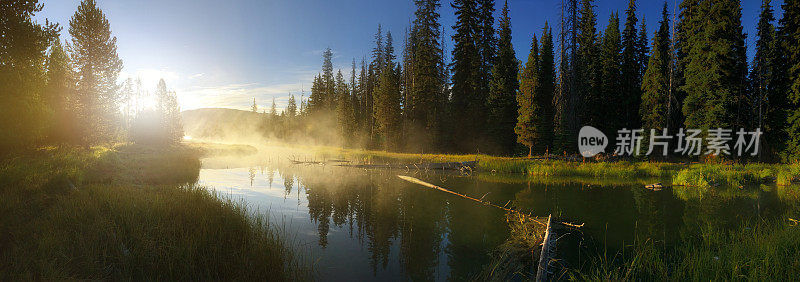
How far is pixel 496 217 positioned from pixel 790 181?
72.4 ft

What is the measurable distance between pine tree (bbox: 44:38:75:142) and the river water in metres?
13.5

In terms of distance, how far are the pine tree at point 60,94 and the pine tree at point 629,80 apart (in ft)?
177

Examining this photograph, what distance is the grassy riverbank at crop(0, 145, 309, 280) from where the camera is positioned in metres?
5.33

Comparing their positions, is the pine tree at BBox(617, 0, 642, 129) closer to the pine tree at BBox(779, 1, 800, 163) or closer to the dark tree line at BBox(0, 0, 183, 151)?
the pine tree at BBox(779, 1, 800, 163)

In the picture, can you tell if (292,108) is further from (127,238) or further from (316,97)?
(127,238)

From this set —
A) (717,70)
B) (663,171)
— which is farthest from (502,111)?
(717,70)

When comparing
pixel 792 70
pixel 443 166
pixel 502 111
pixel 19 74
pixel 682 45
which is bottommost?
pixel 443 166

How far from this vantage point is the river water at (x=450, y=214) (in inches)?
296

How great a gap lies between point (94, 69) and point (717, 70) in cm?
5502

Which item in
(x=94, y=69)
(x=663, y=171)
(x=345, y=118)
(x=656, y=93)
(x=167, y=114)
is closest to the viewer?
(x=663, y=171)

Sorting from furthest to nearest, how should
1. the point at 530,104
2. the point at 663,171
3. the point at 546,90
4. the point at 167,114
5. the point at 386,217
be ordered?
the point at 167,114 < the point at 546,90 < the point at 530,104 < the point at 663,171 < the point at 386,217

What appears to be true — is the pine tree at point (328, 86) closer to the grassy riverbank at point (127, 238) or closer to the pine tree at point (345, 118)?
the pine tree at point (345, 118)

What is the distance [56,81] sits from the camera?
22562 mm

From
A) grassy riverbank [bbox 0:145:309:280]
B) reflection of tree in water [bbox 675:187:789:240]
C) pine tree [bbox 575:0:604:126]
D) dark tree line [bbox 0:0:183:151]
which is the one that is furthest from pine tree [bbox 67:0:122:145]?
pine tree [bbox 575:0:604:126]
